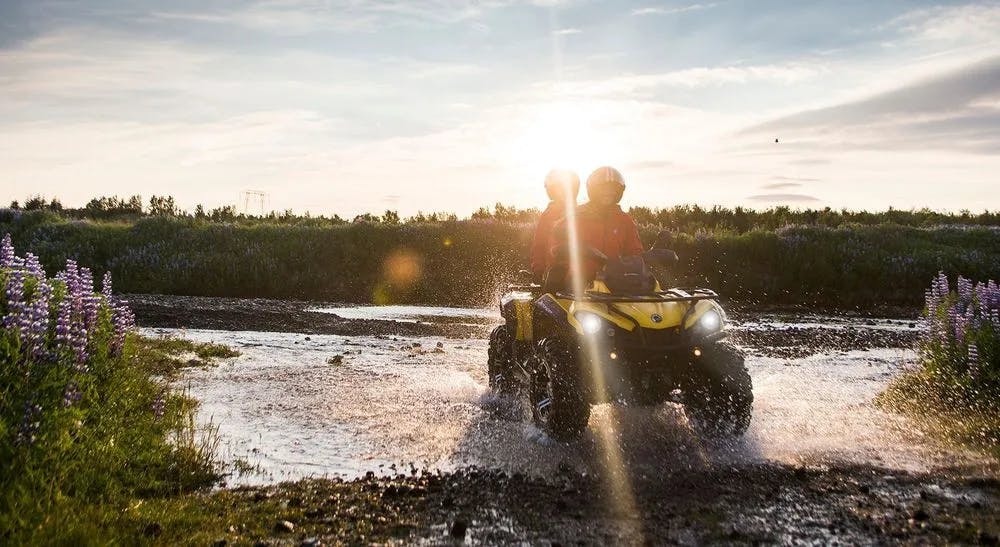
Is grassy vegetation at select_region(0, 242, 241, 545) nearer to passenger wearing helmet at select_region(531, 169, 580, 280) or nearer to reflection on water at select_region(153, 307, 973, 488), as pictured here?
reflection on water at select_region(153, 307, 973, 488)

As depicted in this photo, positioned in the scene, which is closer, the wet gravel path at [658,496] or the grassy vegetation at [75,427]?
the grassy vegetation at [75,427]

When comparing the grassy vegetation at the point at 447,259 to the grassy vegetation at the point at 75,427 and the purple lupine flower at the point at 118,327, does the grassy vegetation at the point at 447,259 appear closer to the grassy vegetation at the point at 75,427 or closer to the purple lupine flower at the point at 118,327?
the purple lupine flower at the point at 118,327

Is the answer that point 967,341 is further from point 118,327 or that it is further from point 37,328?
point 37,328

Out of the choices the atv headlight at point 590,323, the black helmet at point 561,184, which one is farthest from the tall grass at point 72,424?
the black helmet at point 561,184

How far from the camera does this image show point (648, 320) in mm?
7582

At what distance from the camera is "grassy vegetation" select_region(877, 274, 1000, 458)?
8.59 metres

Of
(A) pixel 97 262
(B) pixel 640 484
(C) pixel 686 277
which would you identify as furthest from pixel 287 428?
(A) pixel 97 262

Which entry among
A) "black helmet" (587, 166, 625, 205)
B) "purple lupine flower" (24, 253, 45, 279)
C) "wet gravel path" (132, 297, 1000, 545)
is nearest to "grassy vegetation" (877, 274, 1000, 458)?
"wet gravel path" (132, 297, 1000, 545)

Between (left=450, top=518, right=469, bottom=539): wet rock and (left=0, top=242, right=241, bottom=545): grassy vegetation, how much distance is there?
1.98 meters

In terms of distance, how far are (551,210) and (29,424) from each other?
23.6ft

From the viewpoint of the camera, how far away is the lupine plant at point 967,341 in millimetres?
9555

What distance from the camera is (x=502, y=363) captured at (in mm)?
10383

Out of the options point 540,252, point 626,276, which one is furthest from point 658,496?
point 540,252

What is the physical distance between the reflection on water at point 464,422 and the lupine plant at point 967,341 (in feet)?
3.09
